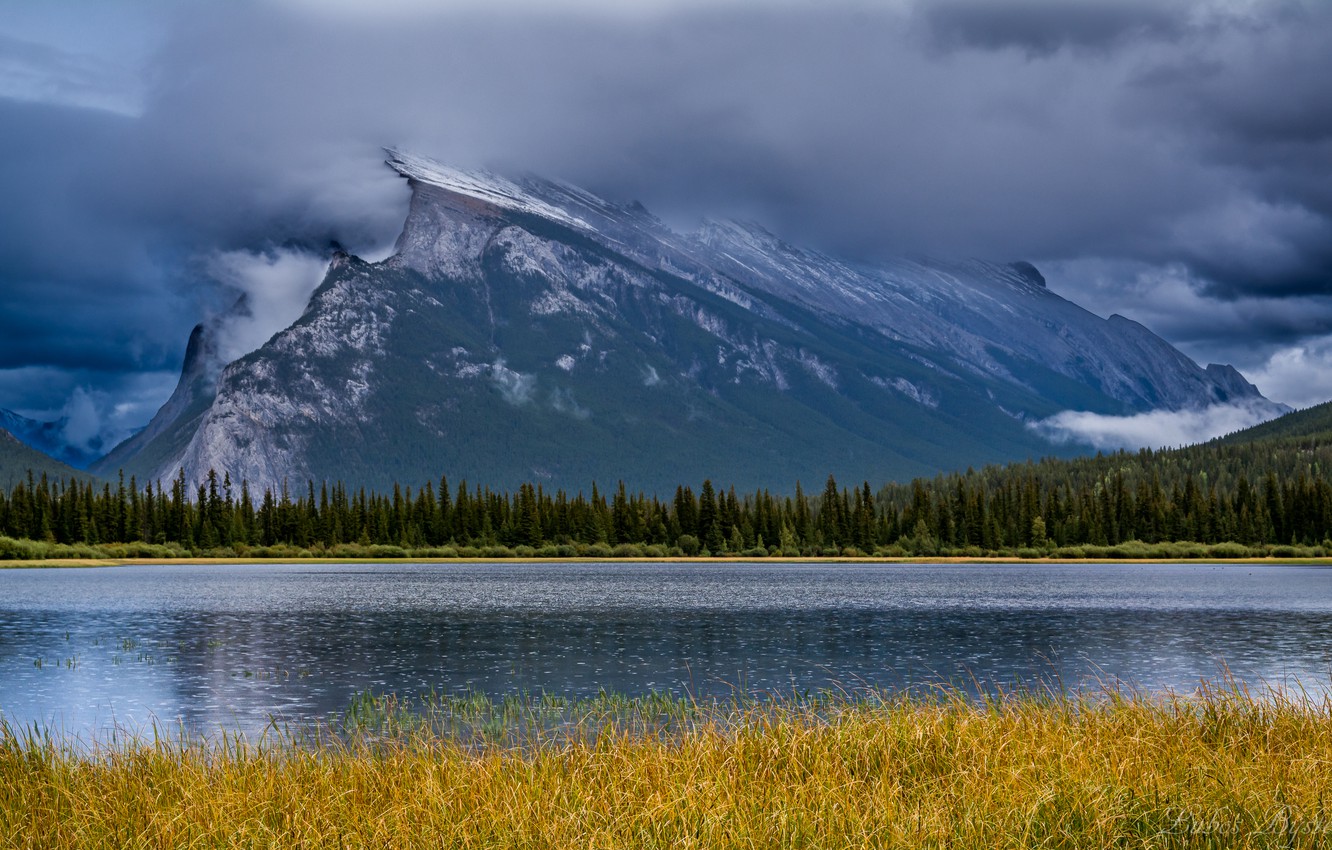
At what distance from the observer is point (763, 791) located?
16594 millimetres

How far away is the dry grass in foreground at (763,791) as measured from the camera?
48.0 feet

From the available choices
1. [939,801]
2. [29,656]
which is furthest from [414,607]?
[939,801]

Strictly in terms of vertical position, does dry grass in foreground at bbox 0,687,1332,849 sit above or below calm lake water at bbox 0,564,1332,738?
above

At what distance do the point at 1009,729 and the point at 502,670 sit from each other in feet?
94.5

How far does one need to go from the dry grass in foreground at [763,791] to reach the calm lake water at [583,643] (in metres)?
3.94

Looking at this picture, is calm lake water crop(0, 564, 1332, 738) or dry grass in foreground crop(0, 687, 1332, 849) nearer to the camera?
dry grass in foreground crop(0, 687, 1332, 849)

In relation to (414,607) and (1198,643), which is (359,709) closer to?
(1198,643)

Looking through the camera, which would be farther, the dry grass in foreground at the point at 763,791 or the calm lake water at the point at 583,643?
the calm lake water at the point at 583,643

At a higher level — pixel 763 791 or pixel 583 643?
pixel 763 791

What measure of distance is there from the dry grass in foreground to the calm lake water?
3.94 m

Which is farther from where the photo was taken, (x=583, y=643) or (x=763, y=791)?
(x=583, y=643)

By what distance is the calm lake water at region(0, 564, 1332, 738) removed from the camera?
39.7m

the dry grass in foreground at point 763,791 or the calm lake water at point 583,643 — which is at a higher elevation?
the dry grass in foreground at point 763,791

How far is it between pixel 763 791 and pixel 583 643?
41950mm
